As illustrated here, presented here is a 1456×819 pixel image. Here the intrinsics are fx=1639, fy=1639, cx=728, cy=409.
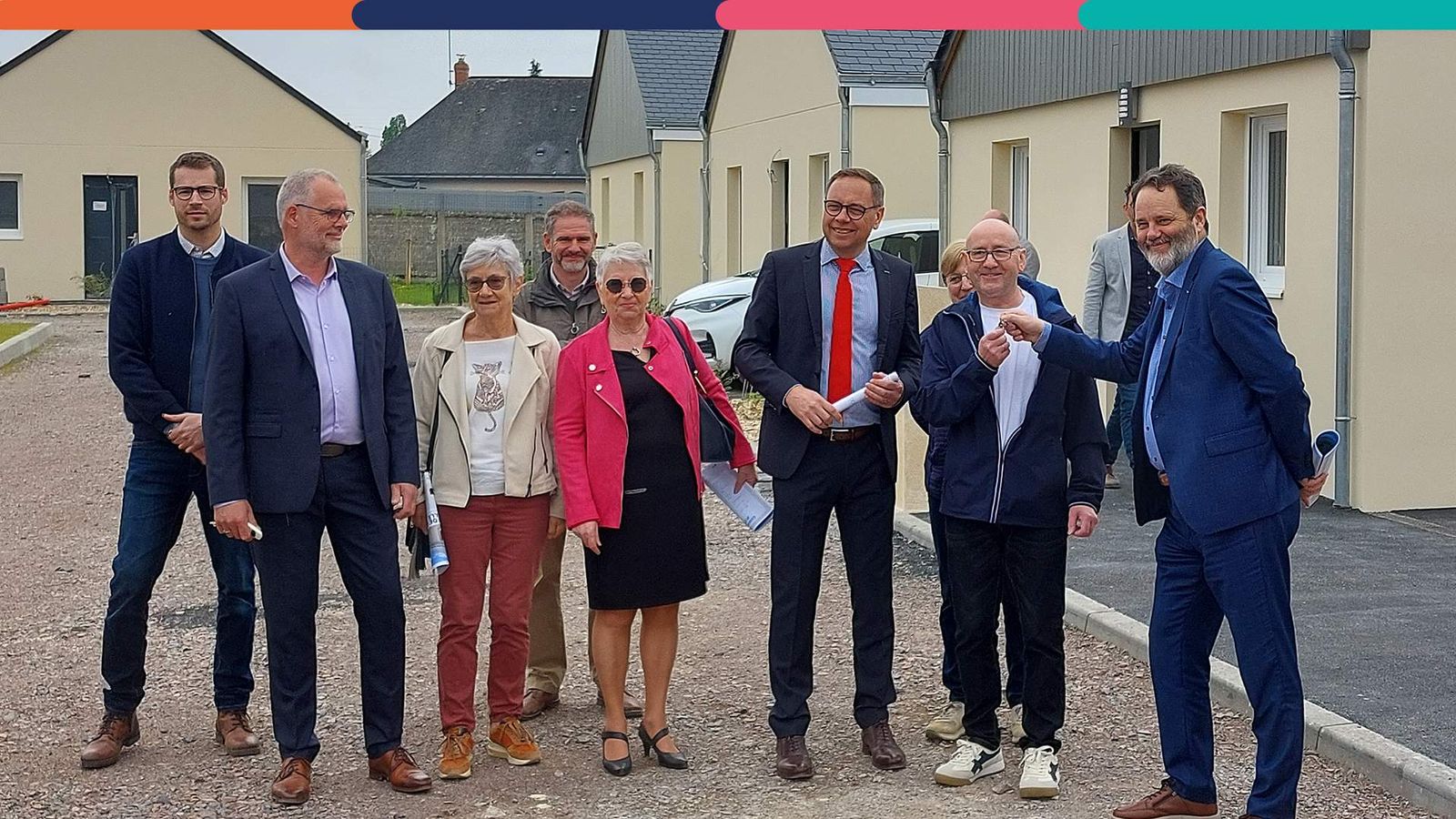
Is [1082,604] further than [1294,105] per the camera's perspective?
No

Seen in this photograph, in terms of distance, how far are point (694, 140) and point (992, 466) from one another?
26.0 m

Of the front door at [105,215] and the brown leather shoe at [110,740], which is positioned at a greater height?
the front door at [105,215]

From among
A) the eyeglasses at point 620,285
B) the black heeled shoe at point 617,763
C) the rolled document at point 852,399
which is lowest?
the black heeled shoe at point 617,763

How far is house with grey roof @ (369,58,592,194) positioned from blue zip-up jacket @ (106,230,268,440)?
57.9 meters

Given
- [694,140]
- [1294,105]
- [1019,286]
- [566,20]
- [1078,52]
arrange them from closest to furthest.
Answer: [566,20] < [1019,286] < [1294,105] < [1078,52] < [694,140]

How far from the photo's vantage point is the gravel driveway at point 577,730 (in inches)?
216

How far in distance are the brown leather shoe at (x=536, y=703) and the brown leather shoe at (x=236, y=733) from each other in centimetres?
105

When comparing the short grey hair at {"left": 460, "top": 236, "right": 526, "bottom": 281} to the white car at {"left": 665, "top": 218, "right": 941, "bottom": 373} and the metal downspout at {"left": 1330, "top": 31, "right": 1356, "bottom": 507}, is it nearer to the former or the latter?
the metal downspout at {"left": 1330, "top": 31, "right": 1356, "bottom": 507}

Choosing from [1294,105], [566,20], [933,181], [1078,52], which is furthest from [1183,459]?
[933,181]

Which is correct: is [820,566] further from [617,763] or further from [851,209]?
[851,209]

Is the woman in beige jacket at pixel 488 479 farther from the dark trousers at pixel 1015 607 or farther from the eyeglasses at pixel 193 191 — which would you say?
the dark trousers at pixel 1015 607

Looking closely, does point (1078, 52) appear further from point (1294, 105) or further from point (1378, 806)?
point (1378, 806)

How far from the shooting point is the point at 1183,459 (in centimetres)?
499

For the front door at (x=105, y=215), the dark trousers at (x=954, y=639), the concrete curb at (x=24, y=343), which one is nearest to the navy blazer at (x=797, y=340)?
the dark trousers at (x=954, y=639)
